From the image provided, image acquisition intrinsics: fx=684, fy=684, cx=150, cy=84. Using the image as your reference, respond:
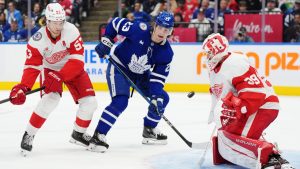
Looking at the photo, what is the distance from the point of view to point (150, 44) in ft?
17.0

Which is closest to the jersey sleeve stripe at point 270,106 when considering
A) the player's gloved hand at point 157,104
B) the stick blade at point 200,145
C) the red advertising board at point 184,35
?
the stick blade at point 200,145

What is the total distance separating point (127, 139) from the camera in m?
5.65

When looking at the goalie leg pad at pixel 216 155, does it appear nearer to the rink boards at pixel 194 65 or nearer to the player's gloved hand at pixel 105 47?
the player's gloved hand at pixel 105 47

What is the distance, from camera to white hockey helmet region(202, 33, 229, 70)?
430 centimetres

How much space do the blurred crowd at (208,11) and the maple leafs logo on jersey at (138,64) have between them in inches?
169

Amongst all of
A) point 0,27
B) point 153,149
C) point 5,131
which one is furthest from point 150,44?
point 0,27

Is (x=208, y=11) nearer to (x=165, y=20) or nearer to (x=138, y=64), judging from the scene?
(x=138, y=64)

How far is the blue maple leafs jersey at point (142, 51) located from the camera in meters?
5.17

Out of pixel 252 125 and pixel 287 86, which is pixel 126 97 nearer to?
pixel 252 125

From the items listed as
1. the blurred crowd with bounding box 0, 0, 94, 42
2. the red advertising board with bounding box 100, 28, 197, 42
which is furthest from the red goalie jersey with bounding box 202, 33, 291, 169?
the blurred crowd with bounding box 0, 0, 94, 42

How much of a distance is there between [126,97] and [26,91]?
2.57 feet

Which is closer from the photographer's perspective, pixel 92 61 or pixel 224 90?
pixel 224 90

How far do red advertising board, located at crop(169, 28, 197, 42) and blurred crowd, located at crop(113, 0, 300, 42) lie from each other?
0.25ft

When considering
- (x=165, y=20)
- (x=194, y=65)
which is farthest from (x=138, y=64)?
(x=194, y=65)
